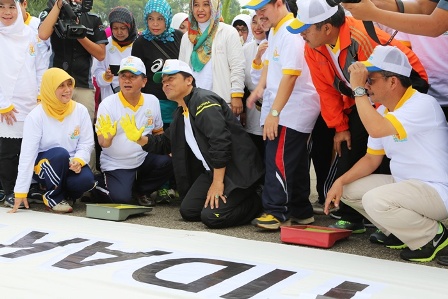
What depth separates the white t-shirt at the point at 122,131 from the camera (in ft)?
17.4

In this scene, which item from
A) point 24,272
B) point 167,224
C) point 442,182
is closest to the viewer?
point 24,272

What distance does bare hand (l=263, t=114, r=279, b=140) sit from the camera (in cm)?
433

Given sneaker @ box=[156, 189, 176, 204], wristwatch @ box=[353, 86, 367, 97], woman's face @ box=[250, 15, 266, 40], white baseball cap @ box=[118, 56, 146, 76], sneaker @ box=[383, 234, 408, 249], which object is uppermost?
woman's face @ box=[250, 15, 266, 40]

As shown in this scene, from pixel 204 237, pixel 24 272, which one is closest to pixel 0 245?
pixel 24 272

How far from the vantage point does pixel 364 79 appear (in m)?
3.61

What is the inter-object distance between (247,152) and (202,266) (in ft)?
4.82

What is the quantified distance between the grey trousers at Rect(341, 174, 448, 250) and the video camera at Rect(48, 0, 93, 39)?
287 cm

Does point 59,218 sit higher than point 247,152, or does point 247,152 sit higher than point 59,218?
point 247,152

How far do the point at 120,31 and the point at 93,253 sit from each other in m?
2.74

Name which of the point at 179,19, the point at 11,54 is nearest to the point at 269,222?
the point at 11,54

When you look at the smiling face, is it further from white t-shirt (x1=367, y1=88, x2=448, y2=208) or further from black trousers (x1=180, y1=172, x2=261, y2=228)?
white t-shirt (x1=367, y1=88, x2=448, y2=208)

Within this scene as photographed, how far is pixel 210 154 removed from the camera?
461 cm

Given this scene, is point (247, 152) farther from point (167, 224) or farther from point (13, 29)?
point (13, 29)

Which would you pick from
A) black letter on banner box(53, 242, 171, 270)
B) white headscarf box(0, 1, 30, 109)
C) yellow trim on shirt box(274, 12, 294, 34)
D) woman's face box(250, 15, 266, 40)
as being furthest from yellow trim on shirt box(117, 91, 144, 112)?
black letter on banner box(53, 242, 171, 270)
